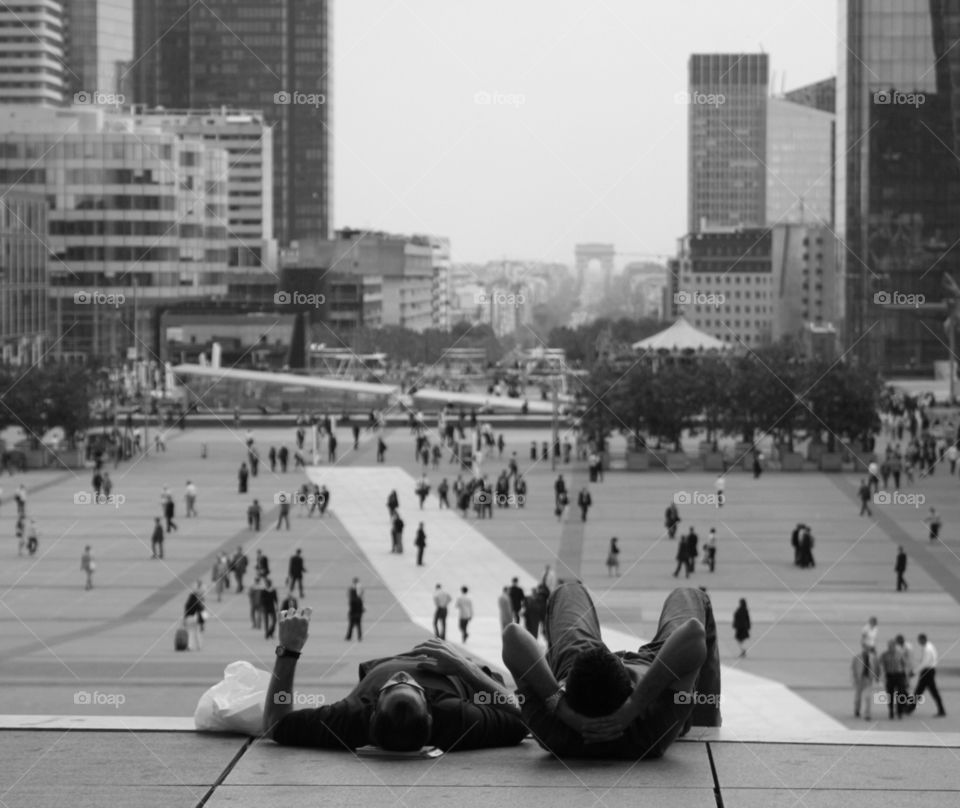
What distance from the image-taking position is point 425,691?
666 centimetres

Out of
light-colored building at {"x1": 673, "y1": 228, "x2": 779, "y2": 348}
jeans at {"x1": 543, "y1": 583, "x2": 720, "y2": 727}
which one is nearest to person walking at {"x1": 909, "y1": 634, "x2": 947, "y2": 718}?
jeans at {"x1": 543, "y1": 583, "x2": 720, "y2": 727}

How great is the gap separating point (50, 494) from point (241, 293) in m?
100

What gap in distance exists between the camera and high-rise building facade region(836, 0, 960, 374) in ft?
378

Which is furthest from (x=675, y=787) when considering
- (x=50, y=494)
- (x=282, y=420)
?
(x=282, y=420)

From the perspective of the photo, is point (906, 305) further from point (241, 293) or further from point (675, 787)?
point (675, 787)

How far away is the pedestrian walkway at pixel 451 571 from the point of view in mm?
18703

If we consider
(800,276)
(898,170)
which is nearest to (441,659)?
(898,170)

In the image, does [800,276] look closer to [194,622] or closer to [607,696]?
[194,622]

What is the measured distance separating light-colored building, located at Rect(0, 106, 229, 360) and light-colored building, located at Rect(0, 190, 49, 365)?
2593mm
